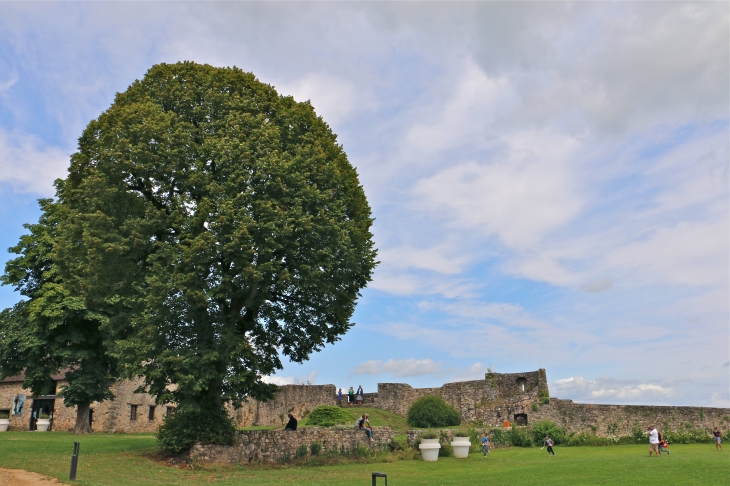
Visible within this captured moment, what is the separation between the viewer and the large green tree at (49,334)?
29.0m

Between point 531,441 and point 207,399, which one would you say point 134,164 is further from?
point 531,441

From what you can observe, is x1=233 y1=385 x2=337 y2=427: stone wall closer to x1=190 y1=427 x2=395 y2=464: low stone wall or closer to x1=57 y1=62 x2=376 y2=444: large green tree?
x1=190 y1=427 x2=395 y2=464: low stone wall

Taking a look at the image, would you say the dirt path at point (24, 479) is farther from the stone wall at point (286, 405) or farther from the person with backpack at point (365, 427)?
the stone wall at point (286, 405)

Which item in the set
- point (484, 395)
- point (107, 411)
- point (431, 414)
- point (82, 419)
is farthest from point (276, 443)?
point (107, 411)

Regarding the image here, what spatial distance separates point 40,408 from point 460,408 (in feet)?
98.0

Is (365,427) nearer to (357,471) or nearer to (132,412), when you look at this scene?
(357,471)

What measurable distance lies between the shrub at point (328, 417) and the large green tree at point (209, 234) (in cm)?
899

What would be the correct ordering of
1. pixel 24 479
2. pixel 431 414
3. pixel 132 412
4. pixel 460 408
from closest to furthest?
pixel 24 479
pixel 431 414
pixel 460 408
pixel 132 412

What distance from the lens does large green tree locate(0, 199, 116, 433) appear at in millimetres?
28969

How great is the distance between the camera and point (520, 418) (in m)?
36.0

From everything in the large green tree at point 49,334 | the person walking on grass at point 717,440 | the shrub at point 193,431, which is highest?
the large green tree at point 49,334

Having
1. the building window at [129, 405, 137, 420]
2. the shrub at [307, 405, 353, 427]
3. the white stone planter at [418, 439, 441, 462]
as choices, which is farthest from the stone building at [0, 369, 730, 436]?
the white stone planter at [418, 439, 441, 462]

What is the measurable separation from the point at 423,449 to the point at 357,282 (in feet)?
24.4

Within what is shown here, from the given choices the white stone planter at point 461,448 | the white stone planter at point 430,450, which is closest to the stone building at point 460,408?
the white stone planter at point 430,450
